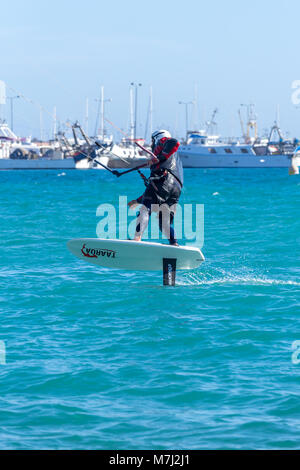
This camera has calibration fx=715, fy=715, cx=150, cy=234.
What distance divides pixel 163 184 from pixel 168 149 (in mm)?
587

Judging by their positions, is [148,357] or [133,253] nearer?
[148,357]

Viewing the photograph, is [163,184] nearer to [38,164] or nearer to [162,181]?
[162,181]

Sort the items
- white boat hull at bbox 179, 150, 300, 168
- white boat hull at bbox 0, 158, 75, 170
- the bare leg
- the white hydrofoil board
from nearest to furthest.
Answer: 1. the bare leg
2. the white hydrofoil board
3. white boat hull at bbox 0, 158, 75, 170
4. white boat hull at bbox 179, 150, 300, 168

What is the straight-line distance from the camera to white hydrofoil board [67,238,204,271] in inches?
445

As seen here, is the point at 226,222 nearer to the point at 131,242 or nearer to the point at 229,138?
Answer: the point at 131,242

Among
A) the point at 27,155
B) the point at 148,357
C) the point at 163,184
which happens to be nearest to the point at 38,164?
the point at 27,155

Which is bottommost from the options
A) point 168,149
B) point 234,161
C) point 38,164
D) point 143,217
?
point 143,217

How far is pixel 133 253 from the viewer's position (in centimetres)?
1143

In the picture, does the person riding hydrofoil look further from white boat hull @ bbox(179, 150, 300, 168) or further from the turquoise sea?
white boat hull @ bbox(179, 150, 300, 168)

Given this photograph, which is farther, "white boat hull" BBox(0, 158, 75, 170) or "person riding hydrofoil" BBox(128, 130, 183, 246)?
"white boat hull" BBox(0, 158, 75, 170)

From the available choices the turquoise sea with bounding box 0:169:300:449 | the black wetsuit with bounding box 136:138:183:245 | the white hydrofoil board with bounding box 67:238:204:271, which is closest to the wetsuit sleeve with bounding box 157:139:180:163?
the black wetsuit with bounding box 136:138:183:245

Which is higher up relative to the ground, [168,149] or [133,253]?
[168,149]

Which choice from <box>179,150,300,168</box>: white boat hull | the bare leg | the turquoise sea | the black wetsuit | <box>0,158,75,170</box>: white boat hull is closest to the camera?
the turquoise sea
